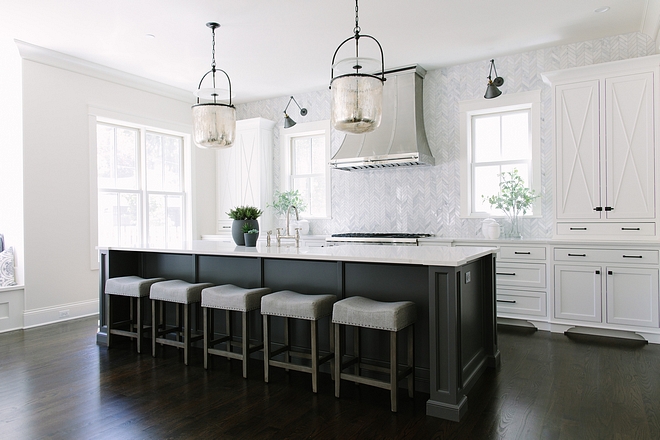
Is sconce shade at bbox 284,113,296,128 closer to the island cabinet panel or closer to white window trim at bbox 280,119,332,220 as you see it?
white window trim at bbox 280,119,332,220

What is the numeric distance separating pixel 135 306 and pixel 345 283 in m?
2.33

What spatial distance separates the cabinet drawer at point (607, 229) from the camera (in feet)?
13.5

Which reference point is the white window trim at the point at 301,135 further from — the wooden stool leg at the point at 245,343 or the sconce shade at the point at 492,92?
the wooden stool leg at the point at 245,343

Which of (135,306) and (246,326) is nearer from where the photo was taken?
(246,326)

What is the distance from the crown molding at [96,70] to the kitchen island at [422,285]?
2535 mm

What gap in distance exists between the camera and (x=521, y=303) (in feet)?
15.0

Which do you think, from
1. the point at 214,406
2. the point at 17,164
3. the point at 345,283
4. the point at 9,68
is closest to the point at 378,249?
the point at 345,283

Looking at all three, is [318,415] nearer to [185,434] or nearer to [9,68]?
[185,434]

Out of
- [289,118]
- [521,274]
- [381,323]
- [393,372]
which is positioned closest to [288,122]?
[289,118]

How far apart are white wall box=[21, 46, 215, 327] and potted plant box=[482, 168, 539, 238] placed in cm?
478

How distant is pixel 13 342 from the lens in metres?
4.13

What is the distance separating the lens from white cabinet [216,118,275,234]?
22.1 feet

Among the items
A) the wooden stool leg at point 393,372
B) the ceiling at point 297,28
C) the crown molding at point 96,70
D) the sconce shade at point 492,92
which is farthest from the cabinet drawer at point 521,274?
the crown molding at point 96,70

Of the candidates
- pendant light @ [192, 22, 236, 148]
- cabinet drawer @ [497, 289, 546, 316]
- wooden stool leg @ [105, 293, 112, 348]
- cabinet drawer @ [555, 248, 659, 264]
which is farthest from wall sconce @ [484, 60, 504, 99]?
wooden stool leg @ [105, 293, 112, 348]
